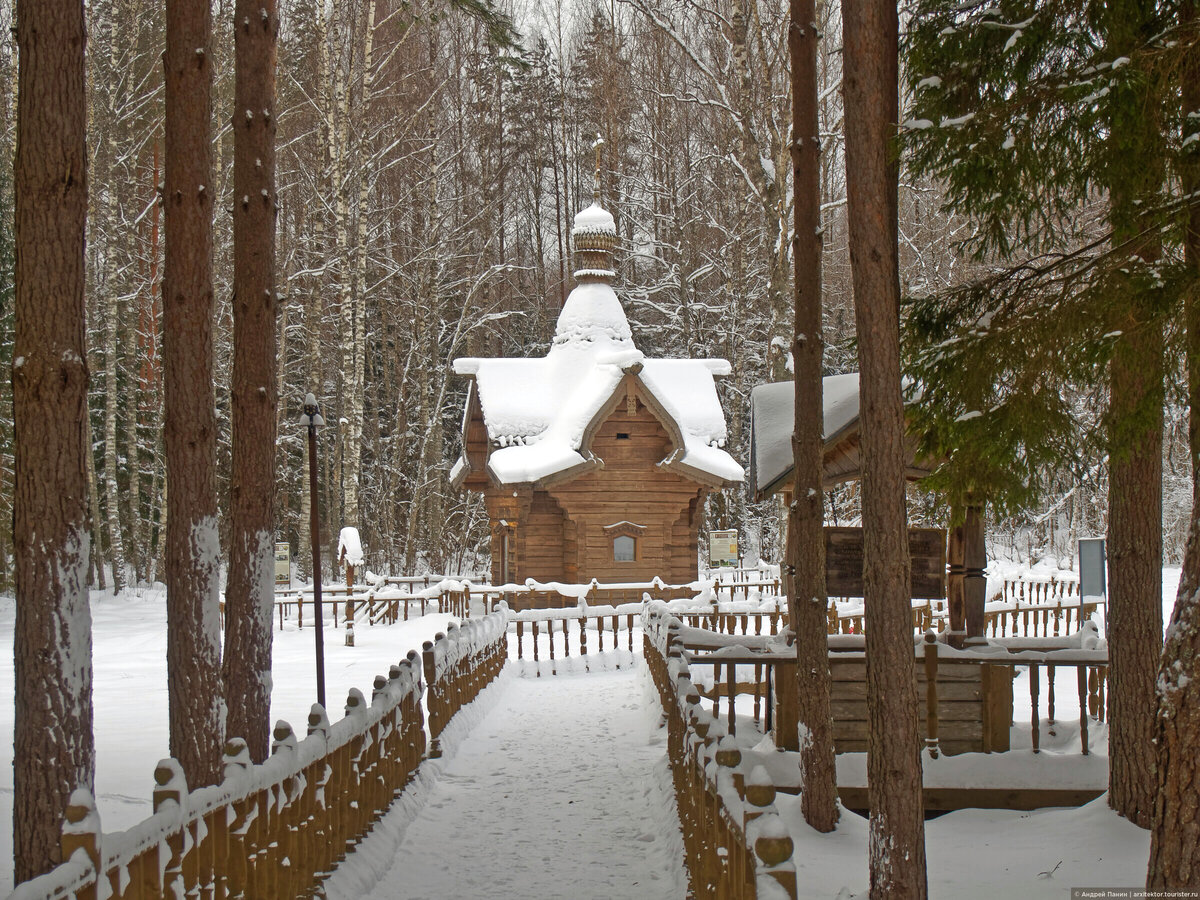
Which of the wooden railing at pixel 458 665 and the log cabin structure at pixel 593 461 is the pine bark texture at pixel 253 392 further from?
the log cabin structure at pixel 593 461

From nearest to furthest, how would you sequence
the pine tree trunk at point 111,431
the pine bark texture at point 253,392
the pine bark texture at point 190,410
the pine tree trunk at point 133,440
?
the pine bark texture at point 190,410
the pine bark texture at point 253,392
the pine tree trunk at point 111,431
the pine tree trunk at point 133,440

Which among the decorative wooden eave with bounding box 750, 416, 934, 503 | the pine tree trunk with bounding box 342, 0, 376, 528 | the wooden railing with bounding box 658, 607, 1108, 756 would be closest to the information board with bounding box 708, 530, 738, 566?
the pine tree trunk with bounding box 342, 0, 376, 528

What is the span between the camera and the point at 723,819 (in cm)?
489

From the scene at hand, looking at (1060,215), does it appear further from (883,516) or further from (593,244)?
(593,244)

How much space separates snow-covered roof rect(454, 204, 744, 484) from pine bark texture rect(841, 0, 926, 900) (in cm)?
1800

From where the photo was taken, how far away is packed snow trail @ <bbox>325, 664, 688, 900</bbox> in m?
7.04

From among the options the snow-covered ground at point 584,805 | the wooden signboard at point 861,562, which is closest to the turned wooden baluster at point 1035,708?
the snow-covered ground at point 584,805

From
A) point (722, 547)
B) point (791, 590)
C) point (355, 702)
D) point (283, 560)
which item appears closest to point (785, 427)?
point (791, 590)

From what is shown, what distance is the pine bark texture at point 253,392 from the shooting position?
873cm

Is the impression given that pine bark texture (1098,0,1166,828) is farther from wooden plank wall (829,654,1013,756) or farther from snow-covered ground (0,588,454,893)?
snow-covered ground (0,588,454,893)

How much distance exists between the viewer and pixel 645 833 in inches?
326

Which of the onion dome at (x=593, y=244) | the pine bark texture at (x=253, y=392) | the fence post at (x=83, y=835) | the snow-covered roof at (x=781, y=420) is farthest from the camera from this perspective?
the onion dome at (x=593, y=244)

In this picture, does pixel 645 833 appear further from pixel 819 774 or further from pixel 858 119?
pixel 858 119

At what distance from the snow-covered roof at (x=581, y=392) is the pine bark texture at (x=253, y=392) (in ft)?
49.1
